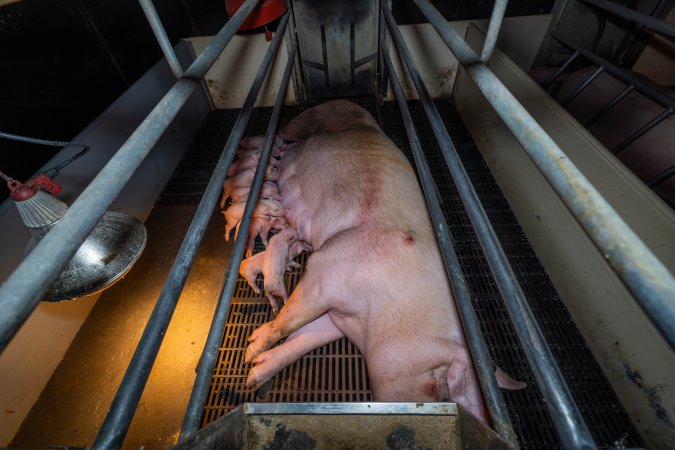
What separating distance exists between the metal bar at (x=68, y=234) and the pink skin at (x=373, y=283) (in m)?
1.17

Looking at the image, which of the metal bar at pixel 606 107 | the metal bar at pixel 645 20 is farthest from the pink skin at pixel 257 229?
the metal bar at pixel 645 20

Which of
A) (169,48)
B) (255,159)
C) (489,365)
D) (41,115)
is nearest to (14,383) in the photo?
(41,115)

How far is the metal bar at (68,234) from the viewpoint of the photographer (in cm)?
56

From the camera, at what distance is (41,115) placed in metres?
2.20

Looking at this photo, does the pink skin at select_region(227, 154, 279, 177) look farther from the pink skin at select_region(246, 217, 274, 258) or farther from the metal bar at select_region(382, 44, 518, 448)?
the metal bar at select_region(382, 44, 518, 448)

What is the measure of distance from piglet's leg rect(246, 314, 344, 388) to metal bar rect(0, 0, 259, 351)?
4.78 feet

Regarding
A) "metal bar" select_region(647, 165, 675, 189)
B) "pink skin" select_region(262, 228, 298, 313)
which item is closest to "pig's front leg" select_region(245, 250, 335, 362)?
"pink skin" select_region(262, 228, 298, 313)

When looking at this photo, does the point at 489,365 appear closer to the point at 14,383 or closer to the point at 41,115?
the point at 14,383

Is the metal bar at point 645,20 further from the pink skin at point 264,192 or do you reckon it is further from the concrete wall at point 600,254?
the pink skin at point 264,192

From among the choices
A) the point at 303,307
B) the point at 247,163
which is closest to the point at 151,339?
the point at 303,307

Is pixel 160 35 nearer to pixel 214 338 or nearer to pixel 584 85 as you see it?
pixel 214 338

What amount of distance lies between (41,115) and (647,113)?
4730mm

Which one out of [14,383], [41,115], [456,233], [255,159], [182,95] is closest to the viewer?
[182,95]

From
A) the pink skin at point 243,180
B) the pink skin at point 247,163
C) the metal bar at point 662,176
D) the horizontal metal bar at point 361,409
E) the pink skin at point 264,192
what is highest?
the pink skin at point 247,163
